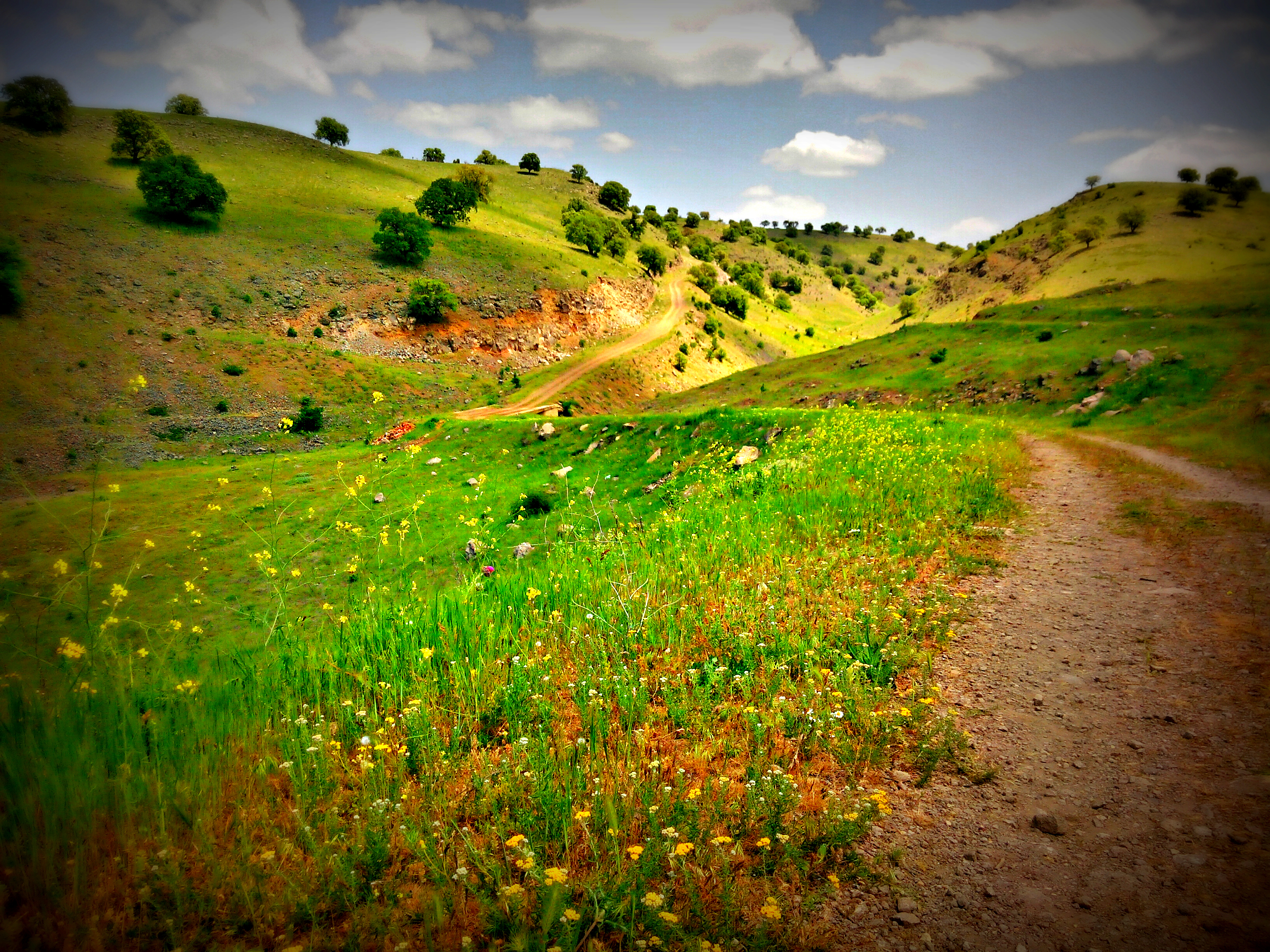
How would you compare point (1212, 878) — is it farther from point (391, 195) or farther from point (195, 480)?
point (391, 195)

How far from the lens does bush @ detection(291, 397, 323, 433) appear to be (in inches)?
1469

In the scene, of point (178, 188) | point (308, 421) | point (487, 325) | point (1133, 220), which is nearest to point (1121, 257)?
point (1133, 220)

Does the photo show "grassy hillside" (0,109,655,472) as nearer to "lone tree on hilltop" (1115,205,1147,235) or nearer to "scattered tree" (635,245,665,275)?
"scattered tree" (635,245,665,275)

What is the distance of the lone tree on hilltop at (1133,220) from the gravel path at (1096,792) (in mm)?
87829

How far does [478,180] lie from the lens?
88.6 m

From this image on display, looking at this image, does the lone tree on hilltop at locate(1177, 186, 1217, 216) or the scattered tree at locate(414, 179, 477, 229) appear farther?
the scattered tree at locate(414, 179, 477, 229)

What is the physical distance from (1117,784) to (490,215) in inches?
3885

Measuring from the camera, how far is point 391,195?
77.7 metres

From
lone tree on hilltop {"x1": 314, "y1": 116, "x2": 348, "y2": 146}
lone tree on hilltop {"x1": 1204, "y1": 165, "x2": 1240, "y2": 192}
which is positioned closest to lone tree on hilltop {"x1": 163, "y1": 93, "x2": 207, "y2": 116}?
lone tree on hilltop {"x1": 314, "y1": 116, "x2": 348, "y2": 146}

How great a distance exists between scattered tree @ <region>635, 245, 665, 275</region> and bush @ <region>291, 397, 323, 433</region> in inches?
2765

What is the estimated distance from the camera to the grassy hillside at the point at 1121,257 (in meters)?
44.1

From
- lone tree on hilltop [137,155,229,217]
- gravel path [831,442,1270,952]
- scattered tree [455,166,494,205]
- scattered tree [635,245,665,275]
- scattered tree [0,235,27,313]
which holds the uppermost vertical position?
scattered tree [455,166,494,205]

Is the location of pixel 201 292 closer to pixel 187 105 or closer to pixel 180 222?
pixel 180 222

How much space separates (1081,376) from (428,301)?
57397 mm
